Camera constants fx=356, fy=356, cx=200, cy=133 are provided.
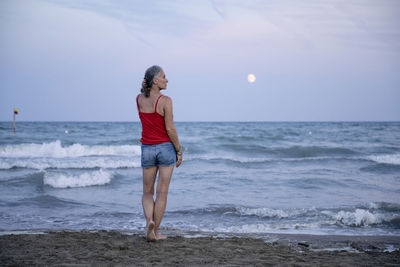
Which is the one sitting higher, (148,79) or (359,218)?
(148,79)

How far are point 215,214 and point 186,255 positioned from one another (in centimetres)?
282

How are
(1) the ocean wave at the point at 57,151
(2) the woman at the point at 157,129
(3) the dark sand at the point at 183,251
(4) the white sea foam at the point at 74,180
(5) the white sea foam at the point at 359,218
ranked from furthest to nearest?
(1) the ocean wave at the point at 57,151 → (4) the white sea foam at the point at 74,180 → (5) the white sea foam at the point at 359,218 → (2) the woman at the point at 157,129 → (3) the dark sand at the point at 183,251

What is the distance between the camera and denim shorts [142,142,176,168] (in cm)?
403

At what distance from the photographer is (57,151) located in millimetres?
18578

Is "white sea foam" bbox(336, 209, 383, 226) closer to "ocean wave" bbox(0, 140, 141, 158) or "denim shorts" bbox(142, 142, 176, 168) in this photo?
"denim shorts" bbox(142, 142, 176, 168)

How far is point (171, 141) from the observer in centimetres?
406

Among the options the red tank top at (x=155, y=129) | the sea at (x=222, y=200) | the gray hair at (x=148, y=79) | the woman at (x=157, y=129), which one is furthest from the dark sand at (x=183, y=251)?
the gray hair at (x=148, y=79)

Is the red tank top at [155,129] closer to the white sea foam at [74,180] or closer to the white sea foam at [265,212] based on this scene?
the white sea foam at [265,212]

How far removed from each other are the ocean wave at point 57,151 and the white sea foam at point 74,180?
896 cm

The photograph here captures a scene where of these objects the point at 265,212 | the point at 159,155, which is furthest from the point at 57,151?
the point at 159,155

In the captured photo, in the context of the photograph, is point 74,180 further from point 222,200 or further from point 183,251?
point 183,251

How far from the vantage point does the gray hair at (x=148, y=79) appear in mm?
4012

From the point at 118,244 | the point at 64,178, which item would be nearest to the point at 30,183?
the point at 64,178

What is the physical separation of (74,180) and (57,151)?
33.4ft
